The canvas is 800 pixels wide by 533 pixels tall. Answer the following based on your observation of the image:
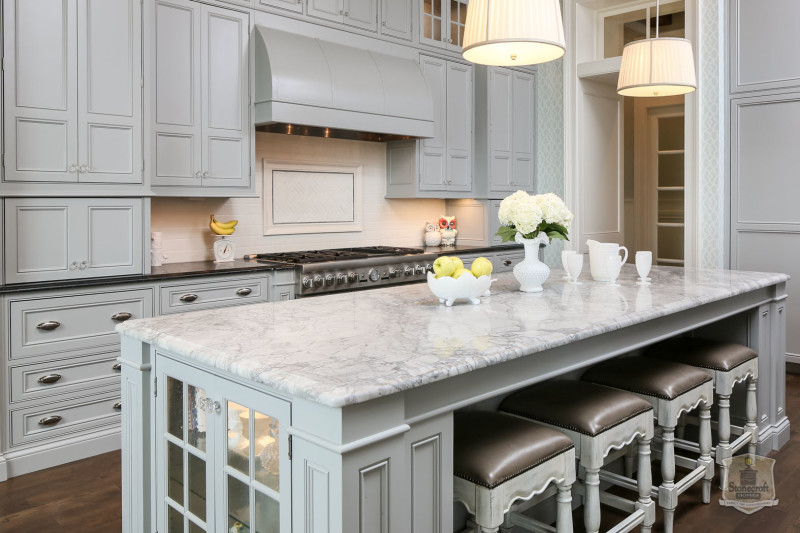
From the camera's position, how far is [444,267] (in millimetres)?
2512

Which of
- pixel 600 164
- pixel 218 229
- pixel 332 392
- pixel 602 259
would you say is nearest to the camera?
pixel 332 392

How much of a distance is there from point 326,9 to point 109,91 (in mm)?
1933

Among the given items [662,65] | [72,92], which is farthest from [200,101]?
[662,65]

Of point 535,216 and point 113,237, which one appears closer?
point 535,216

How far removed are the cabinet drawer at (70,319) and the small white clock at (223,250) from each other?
88 cm

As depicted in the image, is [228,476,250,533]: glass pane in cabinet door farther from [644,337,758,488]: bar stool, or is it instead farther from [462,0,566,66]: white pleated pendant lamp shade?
[644,337,758,488]: bar stool

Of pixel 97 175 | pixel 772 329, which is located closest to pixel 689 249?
pixel 772 329

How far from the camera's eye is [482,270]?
2572 millimetres

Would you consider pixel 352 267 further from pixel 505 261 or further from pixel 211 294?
pixel 505 261

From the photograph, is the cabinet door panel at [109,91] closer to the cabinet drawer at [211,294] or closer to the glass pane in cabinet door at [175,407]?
the cabinet drawer at [211,294]

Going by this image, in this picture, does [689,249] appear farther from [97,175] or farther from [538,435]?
[97,175]

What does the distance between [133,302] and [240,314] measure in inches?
65.8

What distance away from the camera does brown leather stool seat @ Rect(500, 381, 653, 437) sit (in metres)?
2.22

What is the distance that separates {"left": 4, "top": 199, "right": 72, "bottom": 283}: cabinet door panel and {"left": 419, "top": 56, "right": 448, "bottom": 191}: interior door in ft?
9.99
